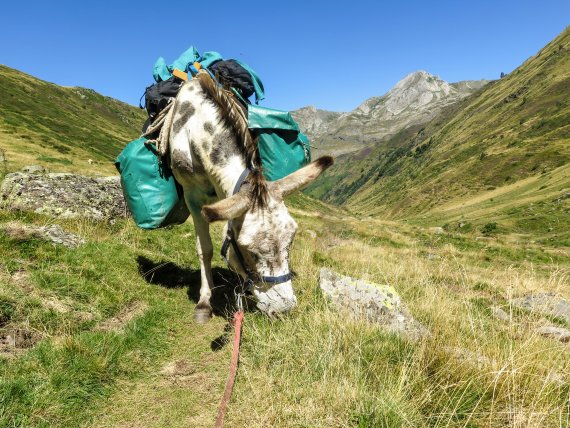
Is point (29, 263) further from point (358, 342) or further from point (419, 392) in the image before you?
point (419, 392)

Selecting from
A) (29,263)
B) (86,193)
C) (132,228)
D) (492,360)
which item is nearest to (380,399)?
(492,360)

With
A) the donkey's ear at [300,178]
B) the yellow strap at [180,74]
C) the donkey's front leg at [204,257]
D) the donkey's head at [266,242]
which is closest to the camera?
the donkey's head at [266,242]

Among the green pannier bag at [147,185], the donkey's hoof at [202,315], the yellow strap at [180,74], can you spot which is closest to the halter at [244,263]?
the donkey's hoof at [202,315]

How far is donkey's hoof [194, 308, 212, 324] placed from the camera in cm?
575

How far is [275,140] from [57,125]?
277 feet

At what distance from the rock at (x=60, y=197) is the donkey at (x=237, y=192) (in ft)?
16.3

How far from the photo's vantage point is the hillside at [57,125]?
133 ft

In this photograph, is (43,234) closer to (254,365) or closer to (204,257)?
(204,257)

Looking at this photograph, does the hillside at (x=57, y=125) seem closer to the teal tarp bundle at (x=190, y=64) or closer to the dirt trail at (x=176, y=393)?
the teal tarp bundle at (x=190, y=64)

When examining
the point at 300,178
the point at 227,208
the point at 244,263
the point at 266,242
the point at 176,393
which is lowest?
the point at 176,393

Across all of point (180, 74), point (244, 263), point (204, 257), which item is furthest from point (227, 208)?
point (180, 74)

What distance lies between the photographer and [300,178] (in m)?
4.34

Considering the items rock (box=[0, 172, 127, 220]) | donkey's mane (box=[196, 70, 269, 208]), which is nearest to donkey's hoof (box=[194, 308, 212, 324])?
donkey's mane (box=[196, 70, 269, 208])

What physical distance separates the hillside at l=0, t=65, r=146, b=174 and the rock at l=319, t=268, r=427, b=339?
90.9ft
